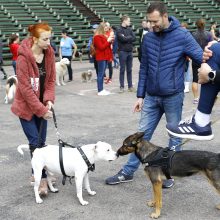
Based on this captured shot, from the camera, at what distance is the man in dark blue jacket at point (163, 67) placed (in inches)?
177

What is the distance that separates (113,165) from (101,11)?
69.2 feet

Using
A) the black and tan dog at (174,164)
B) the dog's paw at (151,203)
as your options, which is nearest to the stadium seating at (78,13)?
the black and tan dog at (174,164)

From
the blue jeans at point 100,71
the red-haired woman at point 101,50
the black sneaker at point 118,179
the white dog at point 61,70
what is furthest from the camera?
the white dog at point 61,70

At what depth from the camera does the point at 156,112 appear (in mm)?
4984

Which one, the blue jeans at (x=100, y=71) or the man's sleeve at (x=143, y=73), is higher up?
the man's sleeve at (x=143, y=73)

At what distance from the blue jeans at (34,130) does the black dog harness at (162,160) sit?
1293mm

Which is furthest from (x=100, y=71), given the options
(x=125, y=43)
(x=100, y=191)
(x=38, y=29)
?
(x=38, y=29)

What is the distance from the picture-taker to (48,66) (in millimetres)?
4770

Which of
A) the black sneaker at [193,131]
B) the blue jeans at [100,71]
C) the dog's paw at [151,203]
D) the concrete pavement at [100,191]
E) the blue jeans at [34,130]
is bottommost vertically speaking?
the blue jeans at [100,71]

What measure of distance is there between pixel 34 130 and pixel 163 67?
5.41 feet

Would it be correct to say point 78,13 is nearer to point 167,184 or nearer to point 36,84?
point 36,84

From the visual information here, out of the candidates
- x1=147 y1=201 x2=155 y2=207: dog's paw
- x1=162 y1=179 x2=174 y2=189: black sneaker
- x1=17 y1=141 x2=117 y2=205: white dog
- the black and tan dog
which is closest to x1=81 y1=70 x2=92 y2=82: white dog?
x1=162 y1=179 x2=174 y2=189: black sneaker

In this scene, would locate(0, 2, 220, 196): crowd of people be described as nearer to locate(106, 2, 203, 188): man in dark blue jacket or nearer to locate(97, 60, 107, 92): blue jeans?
locate(106, 2, 203, 188): man in dark blue jacket

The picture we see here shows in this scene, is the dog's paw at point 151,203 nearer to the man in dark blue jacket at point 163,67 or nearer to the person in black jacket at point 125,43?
the man in dark blue jacket at point 163,67
